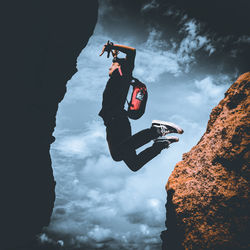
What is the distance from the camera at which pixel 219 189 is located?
247cm

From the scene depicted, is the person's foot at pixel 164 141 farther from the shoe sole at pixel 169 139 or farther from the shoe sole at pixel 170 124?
the shoe sole at pixel 170 124

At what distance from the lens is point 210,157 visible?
9.31 feet

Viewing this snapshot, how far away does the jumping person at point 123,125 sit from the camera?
3.48 metres

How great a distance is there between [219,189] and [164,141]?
1.44m

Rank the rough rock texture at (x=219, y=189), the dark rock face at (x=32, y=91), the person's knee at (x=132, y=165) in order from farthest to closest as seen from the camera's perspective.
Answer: the dark rock face at (x=32, y=91) → the person's knee at (x=132, y=165) → the rough rock texture at (x=219, y=189)

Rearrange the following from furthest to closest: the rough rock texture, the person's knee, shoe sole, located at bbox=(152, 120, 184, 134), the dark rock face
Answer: the dark rock face, the person's knee, shoe sole, located at bbox=(152, 120, 184, 134), the rough rock texture

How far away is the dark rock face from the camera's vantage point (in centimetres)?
874

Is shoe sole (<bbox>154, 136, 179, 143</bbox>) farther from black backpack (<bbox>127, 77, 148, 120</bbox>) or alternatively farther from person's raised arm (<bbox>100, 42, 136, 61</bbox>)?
person's raised arm (<bbox>100, 42, 136, 61</bbox>)

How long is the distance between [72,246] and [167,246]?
694 feet

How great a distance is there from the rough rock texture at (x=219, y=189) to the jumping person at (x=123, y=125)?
0.79 metres

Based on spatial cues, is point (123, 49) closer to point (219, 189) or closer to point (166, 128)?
point (166, 128)

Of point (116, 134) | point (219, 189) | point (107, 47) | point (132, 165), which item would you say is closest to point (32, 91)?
point (107, 47)

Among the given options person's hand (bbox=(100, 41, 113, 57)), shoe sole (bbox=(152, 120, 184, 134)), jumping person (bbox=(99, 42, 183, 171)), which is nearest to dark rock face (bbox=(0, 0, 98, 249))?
person's hand (bbox=(100, 41, 113, 57))

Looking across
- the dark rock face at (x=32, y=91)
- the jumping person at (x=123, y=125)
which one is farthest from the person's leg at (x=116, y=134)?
the dark rock face at (x=32, y=91)
